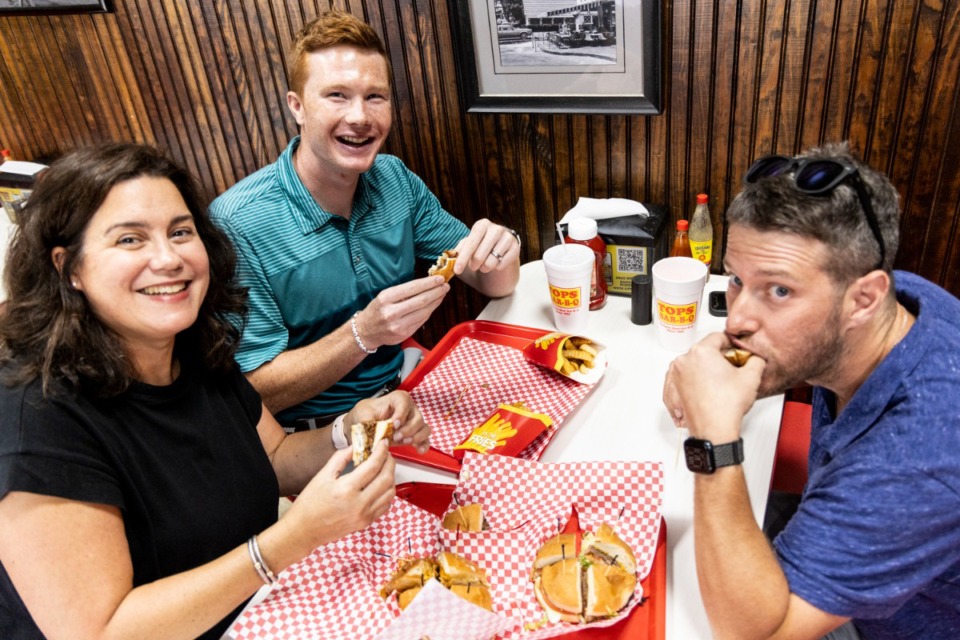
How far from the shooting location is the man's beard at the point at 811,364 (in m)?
1.24

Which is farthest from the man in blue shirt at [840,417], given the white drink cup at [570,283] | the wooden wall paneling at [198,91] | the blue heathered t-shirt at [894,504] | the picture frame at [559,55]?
the wooden wall paneling at [198,91]

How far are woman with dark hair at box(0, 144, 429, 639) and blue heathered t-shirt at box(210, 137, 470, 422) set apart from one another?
435 millimetres

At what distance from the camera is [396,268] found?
93.4 inches

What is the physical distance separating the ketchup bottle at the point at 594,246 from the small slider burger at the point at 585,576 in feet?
3.18

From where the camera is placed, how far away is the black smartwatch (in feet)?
3.90

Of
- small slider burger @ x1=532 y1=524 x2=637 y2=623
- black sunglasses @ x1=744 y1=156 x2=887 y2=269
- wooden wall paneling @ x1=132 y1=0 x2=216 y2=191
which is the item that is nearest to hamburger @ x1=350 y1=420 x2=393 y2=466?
small slider burger @ x1=532 y1=524 x2=637 y2=623

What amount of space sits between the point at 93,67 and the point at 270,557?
10.1 ft

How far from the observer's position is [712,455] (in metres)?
1.19

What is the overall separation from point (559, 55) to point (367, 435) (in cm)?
Answer: 161

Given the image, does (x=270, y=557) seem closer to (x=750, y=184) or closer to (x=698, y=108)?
(x=750, y=184)

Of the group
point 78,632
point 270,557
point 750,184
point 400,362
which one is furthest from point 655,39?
point 78,632

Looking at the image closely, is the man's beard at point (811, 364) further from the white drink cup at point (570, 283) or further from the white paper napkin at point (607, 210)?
the white paper napkin at point (607, 210)

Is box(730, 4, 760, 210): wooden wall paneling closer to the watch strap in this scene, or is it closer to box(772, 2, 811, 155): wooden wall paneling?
box(772, 2, 811, 155): wooden wall paneling

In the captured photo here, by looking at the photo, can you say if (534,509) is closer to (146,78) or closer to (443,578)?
(443,578)
